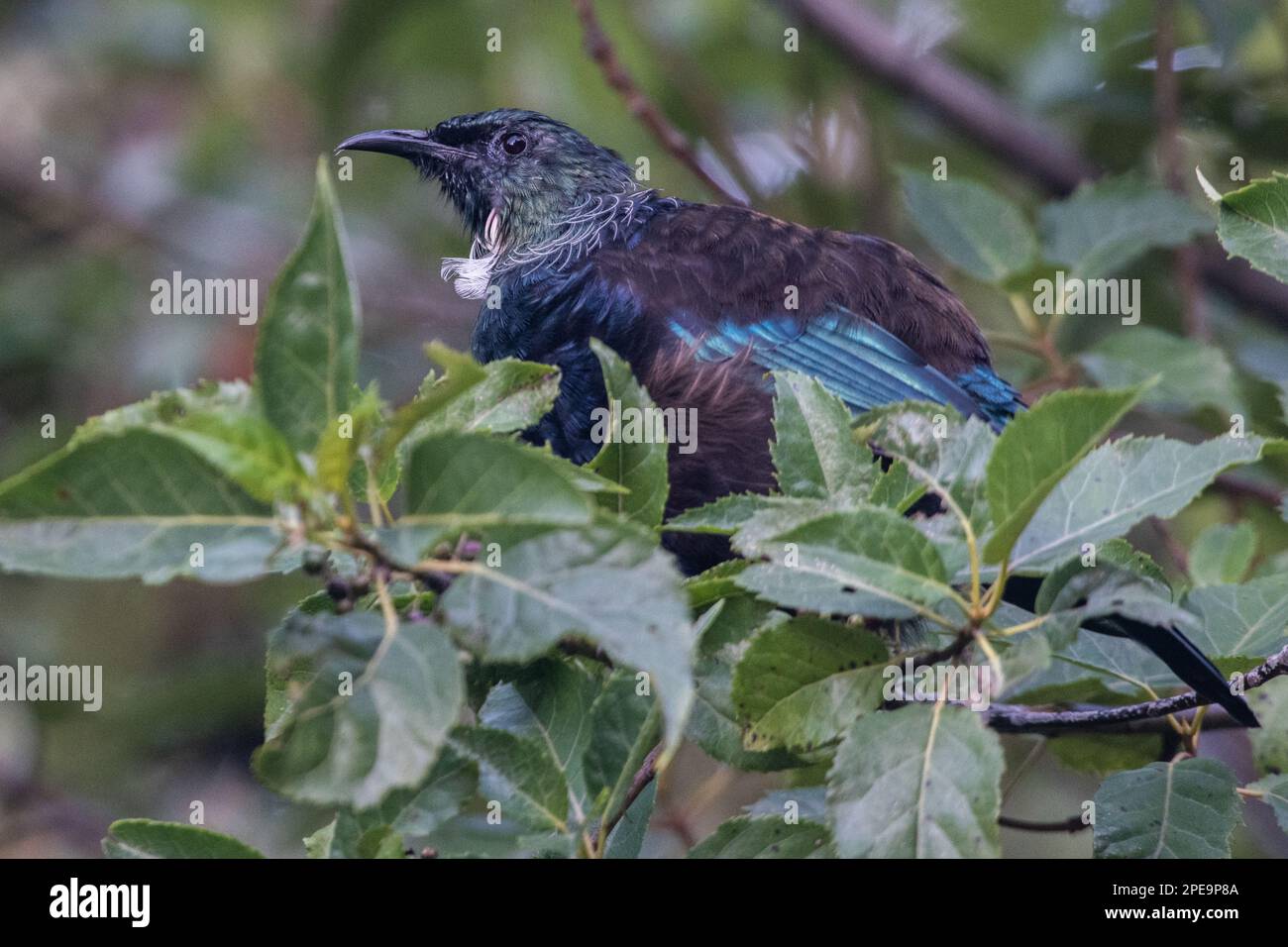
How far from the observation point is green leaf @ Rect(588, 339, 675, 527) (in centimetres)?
236

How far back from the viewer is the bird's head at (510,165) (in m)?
4.71

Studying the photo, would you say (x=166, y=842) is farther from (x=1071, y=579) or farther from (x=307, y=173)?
(x=307, y=173)

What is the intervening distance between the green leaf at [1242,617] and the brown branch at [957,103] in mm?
3021

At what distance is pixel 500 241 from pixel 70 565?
10.0 feet

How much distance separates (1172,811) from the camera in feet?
8.18

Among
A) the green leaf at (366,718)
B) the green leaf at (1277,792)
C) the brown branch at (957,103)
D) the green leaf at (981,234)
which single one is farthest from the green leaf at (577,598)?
the brown branch at (957,103)

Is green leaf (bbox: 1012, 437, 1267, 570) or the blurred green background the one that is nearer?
green leaf (bbox: 1012, 437, 1267, 570)

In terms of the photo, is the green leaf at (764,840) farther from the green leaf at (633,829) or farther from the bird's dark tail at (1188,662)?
the bird's dark tail at (1188,662)

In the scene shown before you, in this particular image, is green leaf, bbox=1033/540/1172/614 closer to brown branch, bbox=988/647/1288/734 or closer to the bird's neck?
brown branch, bbox=988/647/1288/734

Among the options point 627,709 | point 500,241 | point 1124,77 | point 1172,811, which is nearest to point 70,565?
point 627,709

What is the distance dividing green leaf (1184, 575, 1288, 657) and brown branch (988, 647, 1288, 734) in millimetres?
184

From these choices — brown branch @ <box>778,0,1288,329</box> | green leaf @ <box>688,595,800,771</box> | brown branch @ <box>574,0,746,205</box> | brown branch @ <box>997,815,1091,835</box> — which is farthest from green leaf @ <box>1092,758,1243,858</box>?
brown branch @ <box>778,0,1288,329</box>

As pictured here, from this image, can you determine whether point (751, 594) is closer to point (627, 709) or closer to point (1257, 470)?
point (627, 709)

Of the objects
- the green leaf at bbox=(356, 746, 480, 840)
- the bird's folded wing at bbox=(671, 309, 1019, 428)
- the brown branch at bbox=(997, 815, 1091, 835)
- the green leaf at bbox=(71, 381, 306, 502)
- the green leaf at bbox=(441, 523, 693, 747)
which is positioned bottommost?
the brown branch at bbox=(997, 815, 1091, 835)
